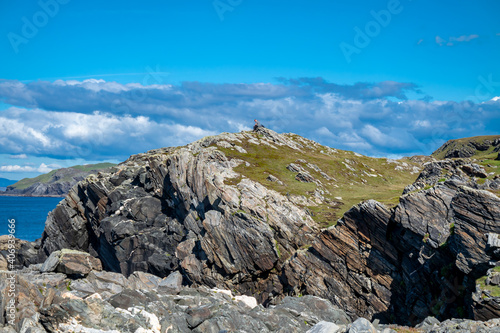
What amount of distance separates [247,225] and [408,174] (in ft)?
299

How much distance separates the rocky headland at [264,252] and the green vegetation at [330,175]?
0.85m

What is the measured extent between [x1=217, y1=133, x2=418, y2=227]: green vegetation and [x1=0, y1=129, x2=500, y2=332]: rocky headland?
0.85m

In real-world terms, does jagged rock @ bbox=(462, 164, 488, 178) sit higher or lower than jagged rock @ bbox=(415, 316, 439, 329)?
higher

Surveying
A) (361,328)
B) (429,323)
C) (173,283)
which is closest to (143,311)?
(173,283)

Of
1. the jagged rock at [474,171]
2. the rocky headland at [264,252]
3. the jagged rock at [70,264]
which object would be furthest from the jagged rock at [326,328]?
the jagged rock at [474,171]

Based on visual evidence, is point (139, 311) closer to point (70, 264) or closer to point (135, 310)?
point (135, 310)

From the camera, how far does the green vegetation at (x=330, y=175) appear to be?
244ft

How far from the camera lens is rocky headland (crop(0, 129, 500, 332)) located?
31.0 metres

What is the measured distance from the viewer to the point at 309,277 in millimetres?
51312

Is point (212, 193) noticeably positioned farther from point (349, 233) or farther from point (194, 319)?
point (194, 319)

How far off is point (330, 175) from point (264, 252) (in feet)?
163

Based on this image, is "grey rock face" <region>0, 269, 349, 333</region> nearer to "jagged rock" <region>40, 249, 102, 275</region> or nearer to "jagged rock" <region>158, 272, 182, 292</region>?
"jagged rock" <region>158, 272, 182, 292</region>

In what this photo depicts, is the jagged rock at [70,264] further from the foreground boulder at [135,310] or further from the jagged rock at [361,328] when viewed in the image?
the jagged rock at [361,328]

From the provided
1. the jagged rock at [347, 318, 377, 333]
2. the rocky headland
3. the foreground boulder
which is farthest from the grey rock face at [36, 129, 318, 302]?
the jagged rock at [347, 318, 377, 333]
